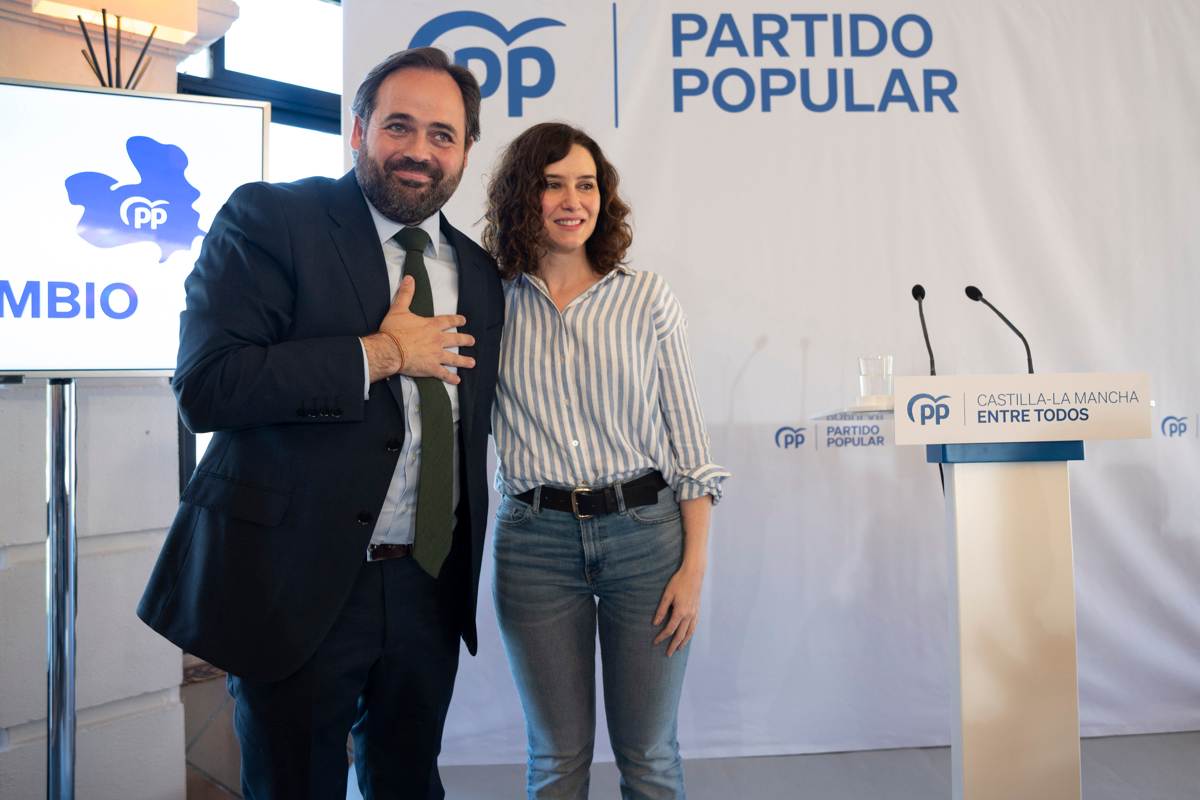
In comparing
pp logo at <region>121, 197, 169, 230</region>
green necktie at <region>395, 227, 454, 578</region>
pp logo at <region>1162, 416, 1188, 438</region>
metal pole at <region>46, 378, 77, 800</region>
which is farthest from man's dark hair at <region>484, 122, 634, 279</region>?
pp logo at <region>1162, 416, 1188, 438</region>

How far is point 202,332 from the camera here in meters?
1.35

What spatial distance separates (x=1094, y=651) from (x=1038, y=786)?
138 cm

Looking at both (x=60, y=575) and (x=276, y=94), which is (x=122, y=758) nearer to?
(x=60, y=575)

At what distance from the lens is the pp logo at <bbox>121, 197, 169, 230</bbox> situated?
199 centimetres

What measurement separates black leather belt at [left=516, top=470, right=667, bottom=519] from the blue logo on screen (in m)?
1.10

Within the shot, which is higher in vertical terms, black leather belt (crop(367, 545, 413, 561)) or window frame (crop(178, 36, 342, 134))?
window frame (crop(178, 36, 342, 134))

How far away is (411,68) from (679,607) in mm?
1072

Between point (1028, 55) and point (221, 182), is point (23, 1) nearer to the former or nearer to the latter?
point (221, 182)

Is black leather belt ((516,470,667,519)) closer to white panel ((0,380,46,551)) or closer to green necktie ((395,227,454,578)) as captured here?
green necktie ((395,227,454,578))

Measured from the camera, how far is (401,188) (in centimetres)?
152

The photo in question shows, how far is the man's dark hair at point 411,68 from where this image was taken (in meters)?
1.55

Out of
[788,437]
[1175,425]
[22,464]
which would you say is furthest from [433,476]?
[1175,425]

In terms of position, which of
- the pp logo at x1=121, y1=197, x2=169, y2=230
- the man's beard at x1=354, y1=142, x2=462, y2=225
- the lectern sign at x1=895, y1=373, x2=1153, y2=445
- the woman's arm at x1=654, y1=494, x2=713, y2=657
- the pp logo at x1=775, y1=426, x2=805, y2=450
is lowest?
the woman's arm at x1=654, y1=494, x2=713, y2=657

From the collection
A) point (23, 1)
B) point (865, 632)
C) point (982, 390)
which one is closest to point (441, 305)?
point (982, 390)
